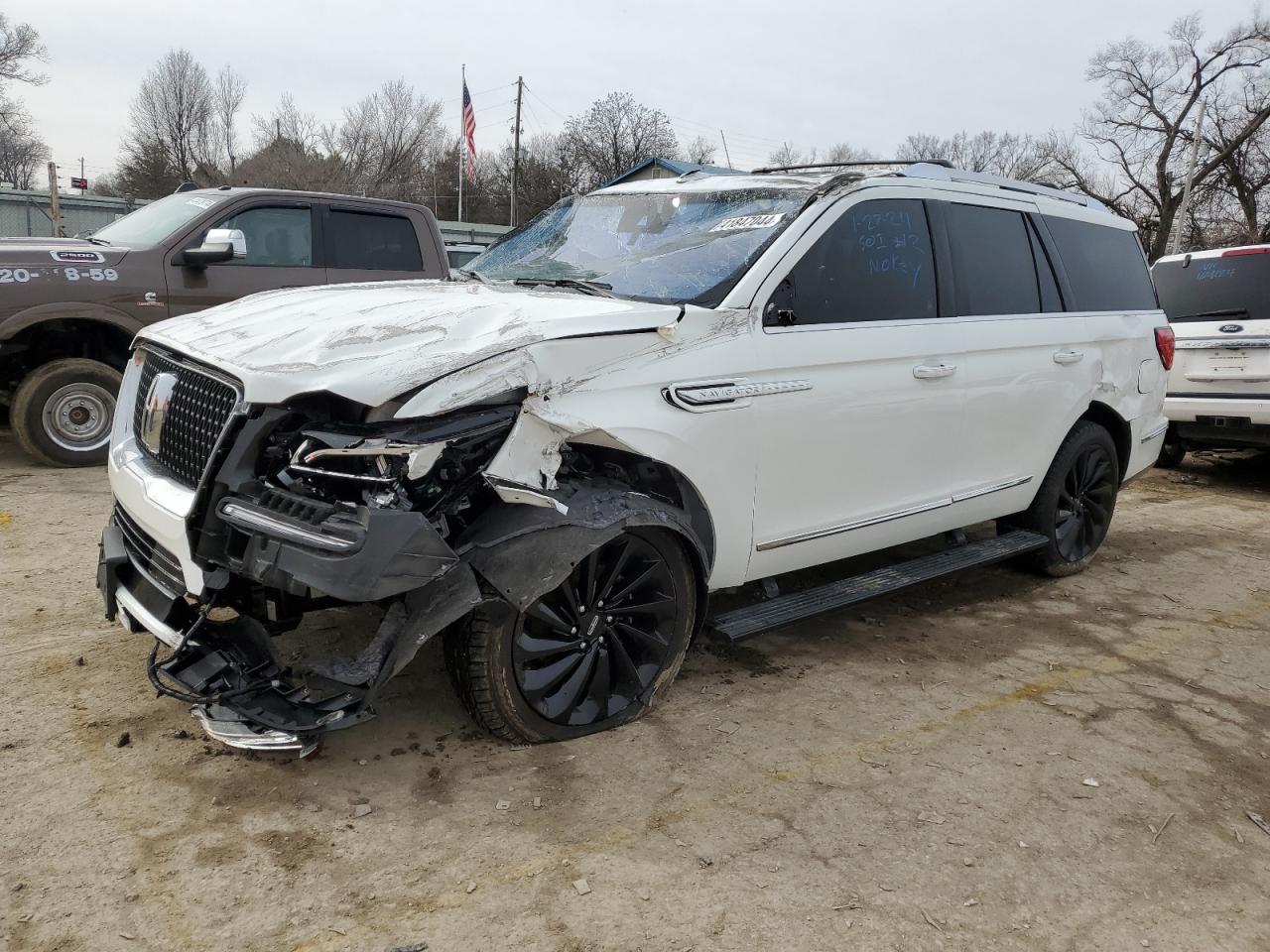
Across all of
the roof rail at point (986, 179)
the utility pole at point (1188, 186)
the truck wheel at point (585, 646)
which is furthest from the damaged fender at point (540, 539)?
the utility pole at point (1188, 186)

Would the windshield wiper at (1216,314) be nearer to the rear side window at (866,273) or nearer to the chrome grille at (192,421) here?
the rear side window at (866,273)

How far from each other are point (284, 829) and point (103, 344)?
5291 mm

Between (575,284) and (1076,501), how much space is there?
3.26 metres

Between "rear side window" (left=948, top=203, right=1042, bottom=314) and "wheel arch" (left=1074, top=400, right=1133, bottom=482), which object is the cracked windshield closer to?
"rear side window" (left=948, top=203, right=1042, bottom=314)

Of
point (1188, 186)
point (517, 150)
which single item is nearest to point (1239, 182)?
point (1188, 186)

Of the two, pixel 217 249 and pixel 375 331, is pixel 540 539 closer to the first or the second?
pixel 375 331

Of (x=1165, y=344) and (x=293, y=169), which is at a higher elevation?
(x=293, y=169)

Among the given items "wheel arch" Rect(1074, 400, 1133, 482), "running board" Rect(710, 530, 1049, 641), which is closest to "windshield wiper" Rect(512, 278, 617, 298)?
"running board" Rect(710, 530, 1049, 641)

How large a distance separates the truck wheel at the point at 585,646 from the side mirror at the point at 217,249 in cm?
389

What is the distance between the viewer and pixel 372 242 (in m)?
7.36

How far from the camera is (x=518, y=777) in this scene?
118 inches

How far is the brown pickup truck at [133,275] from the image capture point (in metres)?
6.26

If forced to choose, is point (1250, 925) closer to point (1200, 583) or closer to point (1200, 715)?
point (1200, 715)

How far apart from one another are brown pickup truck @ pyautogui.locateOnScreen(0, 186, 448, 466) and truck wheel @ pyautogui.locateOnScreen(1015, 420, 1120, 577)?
185 inches
